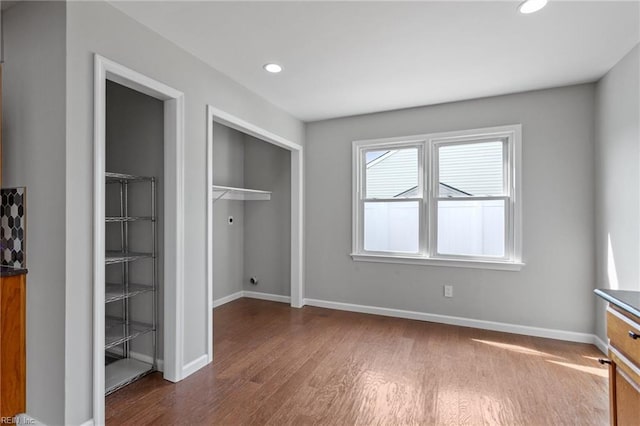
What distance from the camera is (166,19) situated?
6.91ft

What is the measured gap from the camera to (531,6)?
195cm

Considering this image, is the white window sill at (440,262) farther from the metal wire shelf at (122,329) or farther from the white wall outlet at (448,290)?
the metal wire shelf at (122,329)

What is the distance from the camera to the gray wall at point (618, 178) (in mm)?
2445

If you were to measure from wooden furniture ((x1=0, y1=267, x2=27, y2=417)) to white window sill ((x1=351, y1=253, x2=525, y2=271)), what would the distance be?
317cm

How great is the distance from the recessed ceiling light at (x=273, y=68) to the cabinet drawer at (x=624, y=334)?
2747 mm

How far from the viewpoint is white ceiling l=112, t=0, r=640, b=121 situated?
6.57 ft

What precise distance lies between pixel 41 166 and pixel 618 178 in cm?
417

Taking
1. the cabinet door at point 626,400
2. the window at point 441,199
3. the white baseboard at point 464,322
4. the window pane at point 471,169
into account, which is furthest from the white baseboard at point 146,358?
the window pane at point 471,169

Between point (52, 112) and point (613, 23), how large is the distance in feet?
11.6

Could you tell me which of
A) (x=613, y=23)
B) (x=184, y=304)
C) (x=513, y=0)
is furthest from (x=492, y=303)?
(x=184, y=304)

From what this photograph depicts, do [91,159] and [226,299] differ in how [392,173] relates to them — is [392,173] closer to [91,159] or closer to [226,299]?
[226,299]

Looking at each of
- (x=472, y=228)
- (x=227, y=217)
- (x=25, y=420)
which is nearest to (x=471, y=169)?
(x=472, y=228)

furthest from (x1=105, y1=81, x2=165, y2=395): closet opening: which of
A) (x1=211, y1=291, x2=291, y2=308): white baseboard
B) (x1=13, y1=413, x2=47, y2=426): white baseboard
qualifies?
(x1=211, y1=291, x2=291, y2=308): white baseboard

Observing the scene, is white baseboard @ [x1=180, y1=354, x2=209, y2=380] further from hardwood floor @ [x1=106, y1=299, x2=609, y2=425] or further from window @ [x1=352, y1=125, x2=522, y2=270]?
window @ [x1=352, y1=125, x2=522, y2=270]
